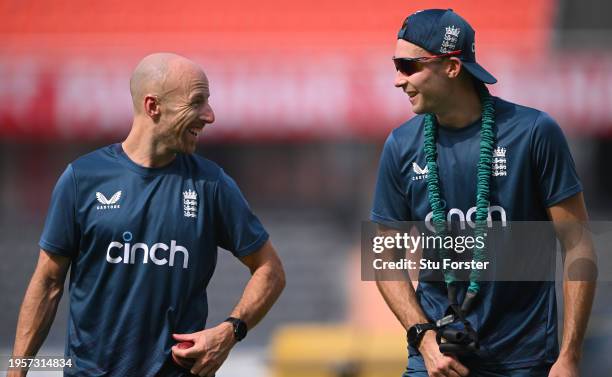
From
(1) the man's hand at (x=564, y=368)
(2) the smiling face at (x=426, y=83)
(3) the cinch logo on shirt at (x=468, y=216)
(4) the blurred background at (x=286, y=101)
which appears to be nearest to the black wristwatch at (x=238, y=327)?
(3) the cinch logo on shirt at (x=468, y=216)

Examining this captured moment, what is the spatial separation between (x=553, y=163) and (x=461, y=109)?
1.38 ft

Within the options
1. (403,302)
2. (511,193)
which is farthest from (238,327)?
(511,193)

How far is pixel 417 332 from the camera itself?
13.6 ft

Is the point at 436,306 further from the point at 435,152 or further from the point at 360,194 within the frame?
the point at 360,194

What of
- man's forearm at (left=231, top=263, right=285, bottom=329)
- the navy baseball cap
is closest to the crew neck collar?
man's forearm at (left=231, top=263, right=285, bottom=329)

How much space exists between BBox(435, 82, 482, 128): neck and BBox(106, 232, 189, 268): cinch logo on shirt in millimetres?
1211

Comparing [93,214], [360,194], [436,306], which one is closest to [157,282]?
[93,214]

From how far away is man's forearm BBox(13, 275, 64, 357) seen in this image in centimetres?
424

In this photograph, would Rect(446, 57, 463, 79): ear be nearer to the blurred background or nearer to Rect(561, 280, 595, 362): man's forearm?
Rect(561, 280, 595, 362): man's forearm

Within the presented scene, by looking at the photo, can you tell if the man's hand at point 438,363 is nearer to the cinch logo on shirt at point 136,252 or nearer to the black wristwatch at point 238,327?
the black wristwatch at point 238,327

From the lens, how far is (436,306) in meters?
4.26

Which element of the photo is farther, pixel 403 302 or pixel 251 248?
pixel 251 248

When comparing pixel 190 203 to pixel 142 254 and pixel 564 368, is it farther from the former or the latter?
pixel 564 368

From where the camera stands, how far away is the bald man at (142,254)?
13.9 feet
